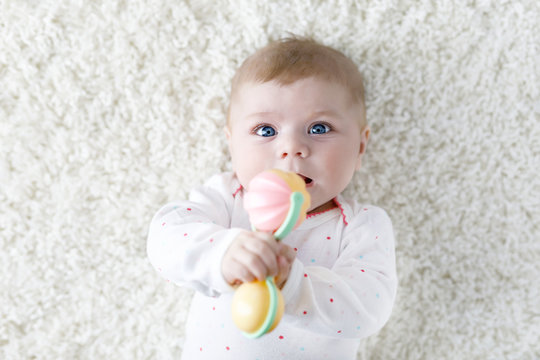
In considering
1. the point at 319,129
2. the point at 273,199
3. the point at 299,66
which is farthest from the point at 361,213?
the point at 273,199

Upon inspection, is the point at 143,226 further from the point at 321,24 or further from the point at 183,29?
the point at 321,24

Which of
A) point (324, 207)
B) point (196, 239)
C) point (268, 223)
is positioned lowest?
point (324, 207)

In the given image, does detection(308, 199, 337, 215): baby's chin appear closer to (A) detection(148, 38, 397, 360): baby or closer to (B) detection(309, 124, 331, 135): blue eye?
(A) detection(148, 38, 397, 360): baby

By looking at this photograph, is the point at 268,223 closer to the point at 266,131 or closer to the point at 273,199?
the point at 273,199

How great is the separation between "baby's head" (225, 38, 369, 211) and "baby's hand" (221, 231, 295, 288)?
0.23 metres

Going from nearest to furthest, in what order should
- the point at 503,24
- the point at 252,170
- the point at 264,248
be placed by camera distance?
the point at 264,248 < the point at 252,170 < the point at 503,24

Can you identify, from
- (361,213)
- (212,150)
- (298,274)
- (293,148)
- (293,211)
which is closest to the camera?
(293,211)

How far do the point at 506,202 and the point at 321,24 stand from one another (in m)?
0.53

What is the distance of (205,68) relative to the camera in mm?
1173

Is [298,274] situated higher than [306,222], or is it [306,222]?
[298,274]

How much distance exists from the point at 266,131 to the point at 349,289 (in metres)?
0.32

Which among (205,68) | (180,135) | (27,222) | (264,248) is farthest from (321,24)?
(27,222)

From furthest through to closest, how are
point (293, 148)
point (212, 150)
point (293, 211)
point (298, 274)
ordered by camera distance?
point (212, 150), point (293, 148), point (298, 274), point (293, 211)

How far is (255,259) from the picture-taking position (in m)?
0.71
